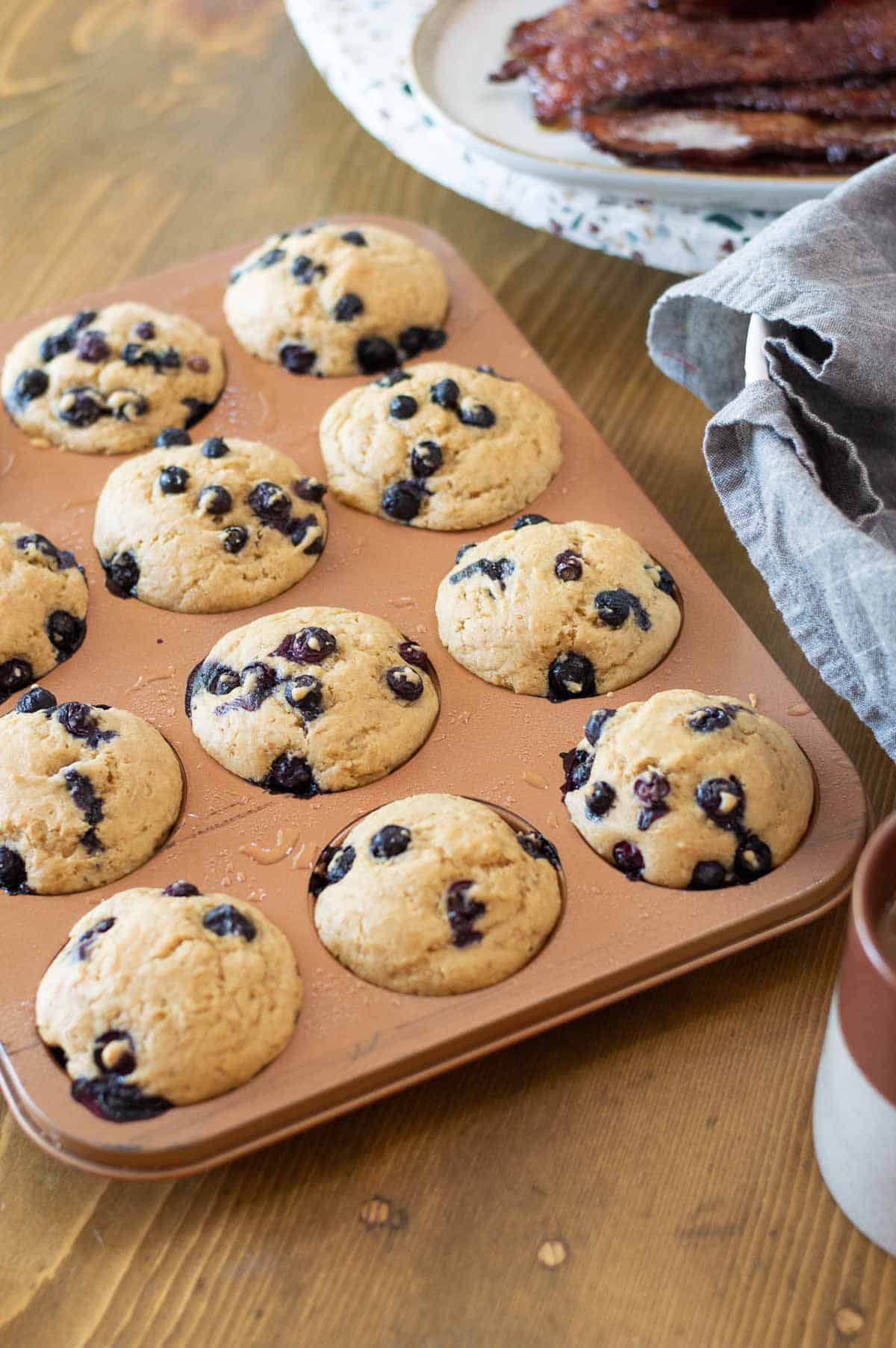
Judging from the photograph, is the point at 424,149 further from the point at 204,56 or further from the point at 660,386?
the point at 204,56

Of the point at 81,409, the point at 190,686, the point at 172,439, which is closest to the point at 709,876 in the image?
the point at 190,686

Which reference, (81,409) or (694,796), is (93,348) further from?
(694,796)

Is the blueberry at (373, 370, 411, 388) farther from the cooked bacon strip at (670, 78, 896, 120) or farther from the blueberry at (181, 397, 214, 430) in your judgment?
the cooked bacon strip at (670, 78, 896, 120)

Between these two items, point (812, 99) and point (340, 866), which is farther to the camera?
point (812, 99)

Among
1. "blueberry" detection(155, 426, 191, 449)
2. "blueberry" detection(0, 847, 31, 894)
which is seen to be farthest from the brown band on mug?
"blueberry" detection(155, 426, 191, 449)

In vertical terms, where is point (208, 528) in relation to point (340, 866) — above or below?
above

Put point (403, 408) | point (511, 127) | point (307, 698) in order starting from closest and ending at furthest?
point (307, 698), point (403, 408), point (511, 127)
